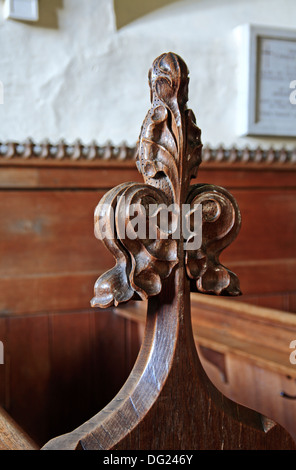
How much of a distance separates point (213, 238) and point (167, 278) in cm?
8

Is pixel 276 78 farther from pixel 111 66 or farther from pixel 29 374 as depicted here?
pixel 29 374

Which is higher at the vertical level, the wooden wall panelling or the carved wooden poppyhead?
the carved wooden poppyhead

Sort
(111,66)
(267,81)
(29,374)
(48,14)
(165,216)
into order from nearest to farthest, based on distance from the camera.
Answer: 1. (165,216)
2. (29,374)
3. (48,14)
4. (111,66)
5. (267,81)

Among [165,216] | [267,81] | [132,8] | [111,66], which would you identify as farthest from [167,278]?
[267,81]

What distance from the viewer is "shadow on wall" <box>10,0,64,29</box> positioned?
224cm

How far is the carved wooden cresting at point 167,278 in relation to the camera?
1.80 feet

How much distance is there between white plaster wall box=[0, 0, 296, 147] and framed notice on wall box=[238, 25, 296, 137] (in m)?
0.05

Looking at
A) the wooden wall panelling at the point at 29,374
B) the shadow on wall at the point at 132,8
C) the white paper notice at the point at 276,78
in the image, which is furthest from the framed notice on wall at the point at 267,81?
the wooden wall panelling at the point at 29,374

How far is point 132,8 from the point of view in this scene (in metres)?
2.47

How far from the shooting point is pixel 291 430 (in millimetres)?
1245

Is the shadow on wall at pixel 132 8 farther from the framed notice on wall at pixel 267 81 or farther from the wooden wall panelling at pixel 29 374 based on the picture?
the wooden wall panelling at pixel 29 374

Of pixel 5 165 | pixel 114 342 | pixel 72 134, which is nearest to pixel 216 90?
pixel 72 134

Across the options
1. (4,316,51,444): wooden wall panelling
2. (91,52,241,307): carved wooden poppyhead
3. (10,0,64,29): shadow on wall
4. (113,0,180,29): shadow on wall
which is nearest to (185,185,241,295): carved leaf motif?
(91,52,241,307): carved wooden poppyhead

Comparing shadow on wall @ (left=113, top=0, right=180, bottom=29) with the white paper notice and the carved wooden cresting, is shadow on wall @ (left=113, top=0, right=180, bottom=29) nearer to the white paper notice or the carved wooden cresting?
the white paper notice
